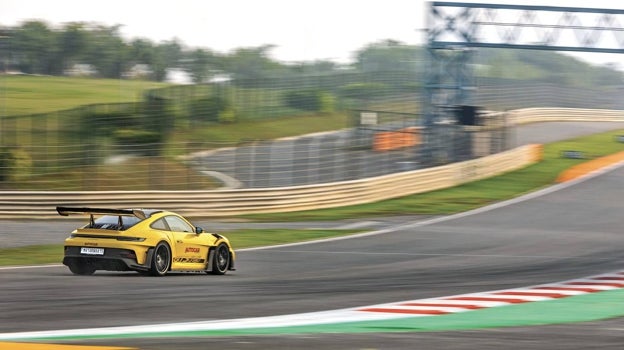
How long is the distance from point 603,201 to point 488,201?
12.4 feet

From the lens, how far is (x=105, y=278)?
561 inches

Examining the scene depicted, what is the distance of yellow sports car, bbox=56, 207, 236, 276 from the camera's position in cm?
1441

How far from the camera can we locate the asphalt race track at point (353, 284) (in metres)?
8.47

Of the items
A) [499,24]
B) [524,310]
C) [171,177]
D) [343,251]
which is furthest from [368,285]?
[499,24]

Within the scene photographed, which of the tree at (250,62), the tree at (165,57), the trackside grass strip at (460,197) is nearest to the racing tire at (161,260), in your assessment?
the trackside grass strip at (460,197)

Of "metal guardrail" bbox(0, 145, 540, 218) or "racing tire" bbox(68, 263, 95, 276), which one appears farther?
"metal guardrail" bbox(0, 145, 540, 218)

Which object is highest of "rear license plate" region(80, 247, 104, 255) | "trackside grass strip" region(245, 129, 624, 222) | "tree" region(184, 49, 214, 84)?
"tree" region(184, 49, 214, 84)

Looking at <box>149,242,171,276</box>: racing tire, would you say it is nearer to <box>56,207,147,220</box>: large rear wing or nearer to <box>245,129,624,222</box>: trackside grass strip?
<box>56,207,147,220</box>: large rear wing

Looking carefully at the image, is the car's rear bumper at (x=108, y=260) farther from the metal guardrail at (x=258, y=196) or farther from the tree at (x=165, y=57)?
the tree at (x=165, y=57)

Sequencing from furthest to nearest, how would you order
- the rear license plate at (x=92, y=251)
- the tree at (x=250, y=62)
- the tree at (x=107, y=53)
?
the tree at (x=250, y=62) < the tree at (x=107, y=53) < the rear license plate at (x=92, y=251)

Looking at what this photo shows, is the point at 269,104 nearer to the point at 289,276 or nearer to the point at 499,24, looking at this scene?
the point at 499,24

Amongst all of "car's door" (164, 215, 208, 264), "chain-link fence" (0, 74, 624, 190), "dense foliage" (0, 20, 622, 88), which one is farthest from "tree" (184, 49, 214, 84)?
"car's door" (164, 215, 208, 264)

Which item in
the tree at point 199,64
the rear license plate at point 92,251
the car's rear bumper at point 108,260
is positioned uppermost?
the tree at point 199,64

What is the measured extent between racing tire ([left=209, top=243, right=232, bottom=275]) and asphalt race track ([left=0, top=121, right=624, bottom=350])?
24 cm
